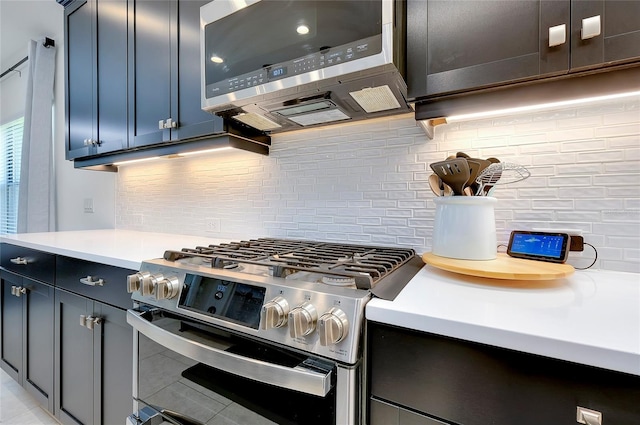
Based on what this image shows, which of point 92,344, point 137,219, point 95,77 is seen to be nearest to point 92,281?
point 92,344

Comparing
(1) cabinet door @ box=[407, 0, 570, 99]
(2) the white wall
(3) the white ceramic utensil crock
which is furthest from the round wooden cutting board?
(2) the white wall

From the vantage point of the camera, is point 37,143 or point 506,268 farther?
point 37,143

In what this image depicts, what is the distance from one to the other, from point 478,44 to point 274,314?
3.00ft

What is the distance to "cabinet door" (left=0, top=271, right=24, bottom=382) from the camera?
5.44 ft

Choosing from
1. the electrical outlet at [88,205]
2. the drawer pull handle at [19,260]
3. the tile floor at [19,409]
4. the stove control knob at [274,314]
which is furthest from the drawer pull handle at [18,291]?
the stove control knob at [274,314]

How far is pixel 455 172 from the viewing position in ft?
2.93

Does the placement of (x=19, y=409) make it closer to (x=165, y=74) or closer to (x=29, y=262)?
(x=29, y=262)

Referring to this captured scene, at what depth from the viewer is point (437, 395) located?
0.56m

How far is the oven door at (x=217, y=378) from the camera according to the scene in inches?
25.3

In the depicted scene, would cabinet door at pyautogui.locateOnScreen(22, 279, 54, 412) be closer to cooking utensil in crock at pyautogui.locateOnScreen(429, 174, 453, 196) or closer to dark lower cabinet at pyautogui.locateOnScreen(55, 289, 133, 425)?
dark lower cabinet at pyautogui.locateOnScreen(55, 289, 133, 425)

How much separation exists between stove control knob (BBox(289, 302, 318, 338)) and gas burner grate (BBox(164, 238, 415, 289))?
12cm

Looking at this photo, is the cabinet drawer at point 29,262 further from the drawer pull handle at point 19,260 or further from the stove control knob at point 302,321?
the stove control knob at point 302,321

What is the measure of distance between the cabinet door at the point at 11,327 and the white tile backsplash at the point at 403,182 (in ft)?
2.76

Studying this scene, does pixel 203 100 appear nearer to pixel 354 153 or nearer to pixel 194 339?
pixel 354 153
